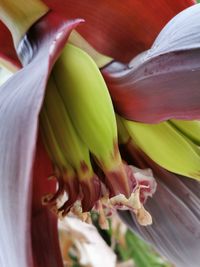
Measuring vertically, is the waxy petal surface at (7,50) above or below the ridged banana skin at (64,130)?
above

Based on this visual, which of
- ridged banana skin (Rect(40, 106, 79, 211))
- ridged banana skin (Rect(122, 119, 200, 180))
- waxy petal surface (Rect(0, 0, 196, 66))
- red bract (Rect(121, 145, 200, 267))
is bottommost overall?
red bract (Rect(121, 145, 200, 267))

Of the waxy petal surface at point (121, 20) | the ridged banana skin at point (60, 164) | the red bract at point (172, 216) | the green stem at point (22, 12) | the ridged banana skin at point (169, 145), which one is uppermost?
the green stem at point (22, 12)

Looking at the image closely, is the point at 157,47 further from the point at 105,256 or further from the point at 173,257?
the point at 105,256

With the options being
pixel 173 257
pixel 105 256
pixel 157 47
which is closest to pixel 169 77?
pixel 157 47

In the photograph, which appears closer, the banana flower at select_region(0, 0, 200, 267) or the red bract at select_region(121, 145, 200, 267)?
the banana flower at select_region(0, 0, 200, 267)

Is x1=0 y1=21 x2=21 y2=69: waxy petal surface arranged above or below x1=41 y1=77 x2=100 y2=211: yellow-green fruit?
above
